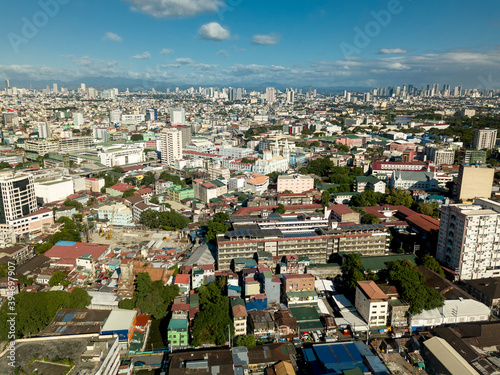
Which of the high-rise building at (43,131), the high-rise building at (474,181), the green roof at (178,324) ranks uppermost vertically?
the high-rise building at (43,131)

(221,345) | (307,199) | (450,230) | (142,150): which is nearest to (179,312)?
(221,345)

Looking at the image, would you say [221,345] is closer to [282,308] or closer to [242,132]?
[282,308]

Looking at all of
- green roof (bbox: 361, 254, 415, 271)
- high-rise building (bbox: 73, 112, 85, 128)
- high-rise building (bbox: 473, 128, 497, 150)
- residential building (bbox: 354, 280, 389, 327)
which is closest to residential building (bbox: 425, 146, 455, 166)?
high-rise building (bbox: 473, 128, 497, 150)

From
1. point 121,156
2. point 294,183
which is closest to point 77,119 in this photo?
point 121,156

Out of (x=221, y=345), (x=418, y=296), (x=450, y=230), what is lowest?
(x=221, y=345)

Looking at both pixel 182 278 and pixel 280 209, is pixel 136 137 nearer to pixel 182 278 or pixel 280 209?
pixel 280 209

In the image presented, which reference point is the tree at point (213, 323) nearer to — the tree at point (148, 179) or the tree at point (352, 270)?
the tree at point (352, 270)

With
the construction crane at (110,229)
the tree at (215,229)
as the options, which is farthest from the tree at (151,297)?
the construction crane at (110,229)

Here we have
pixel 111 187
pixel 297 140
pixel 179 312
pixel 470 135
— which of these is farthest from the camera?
pixel 297 140

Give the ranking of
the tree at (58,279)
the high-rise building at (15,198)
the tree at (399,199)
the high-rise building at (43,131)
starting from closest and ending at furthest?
the tree at (58,279) → the high-rise building at (15,198) → the tree at (399,199) → the high-rise building at (43,131)
